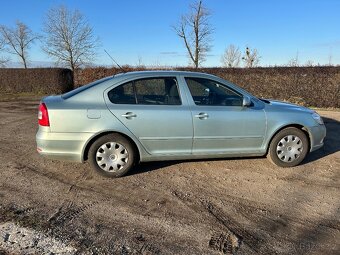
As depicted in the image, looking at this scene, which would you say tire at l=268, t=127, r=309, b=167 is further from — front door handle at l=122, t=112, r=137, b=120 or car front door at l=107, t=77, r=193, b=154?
front door handle at l=122, t=112, r=137, b=120

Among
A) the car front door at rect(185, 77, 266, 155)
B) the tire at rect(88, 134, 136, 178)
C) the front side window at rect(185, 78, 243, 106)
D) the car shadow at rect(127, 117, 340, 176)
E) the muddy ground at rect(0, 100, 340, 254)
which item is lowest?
the muddy ground at rect(0, 100, 340, 254)

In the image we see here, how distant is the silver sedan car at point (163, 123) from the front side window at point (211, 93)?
16 mm

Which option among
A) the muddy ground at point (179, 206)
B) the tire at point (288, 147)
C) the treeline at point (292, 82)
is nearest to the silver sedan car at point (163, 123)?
the tire at point (288, 147)

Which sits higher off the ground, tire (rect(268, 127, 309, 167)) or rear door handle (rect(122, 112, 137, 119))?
rear door handle (rect(122, 112, 137, 119))

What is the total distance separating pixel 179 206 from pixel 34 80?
59.8 feet

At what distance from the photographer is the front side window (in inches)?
194

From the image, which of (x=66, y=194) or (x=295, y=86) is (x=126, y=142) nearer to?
(x=66, y=194)

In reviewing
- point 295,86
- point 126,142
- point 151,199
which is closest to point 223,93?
point 126,142

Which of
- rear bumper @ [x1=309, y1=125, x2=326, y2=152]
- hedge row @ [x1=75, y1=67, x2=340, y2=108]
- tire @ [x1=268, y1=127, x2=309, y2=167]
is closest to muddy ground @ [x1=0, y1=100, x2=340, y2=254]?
tire @ [x1=268, y1=127, x2=309, y2=167]

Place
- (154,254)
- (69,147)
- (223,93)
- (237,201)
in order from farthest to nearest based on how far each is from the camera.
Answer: (223,93), (69,147), (237,201), (154,254)

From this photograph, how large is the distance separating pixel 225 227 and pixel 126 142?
198 centimetres

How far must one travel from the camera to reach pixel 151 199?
4.04m

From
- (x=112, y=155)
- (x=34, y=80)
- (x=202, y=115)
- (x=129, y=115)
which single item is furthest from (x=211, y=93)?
(x=34, y=80)

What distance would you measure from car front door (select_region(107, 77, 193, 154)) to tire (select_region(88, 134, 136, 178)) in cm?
24
